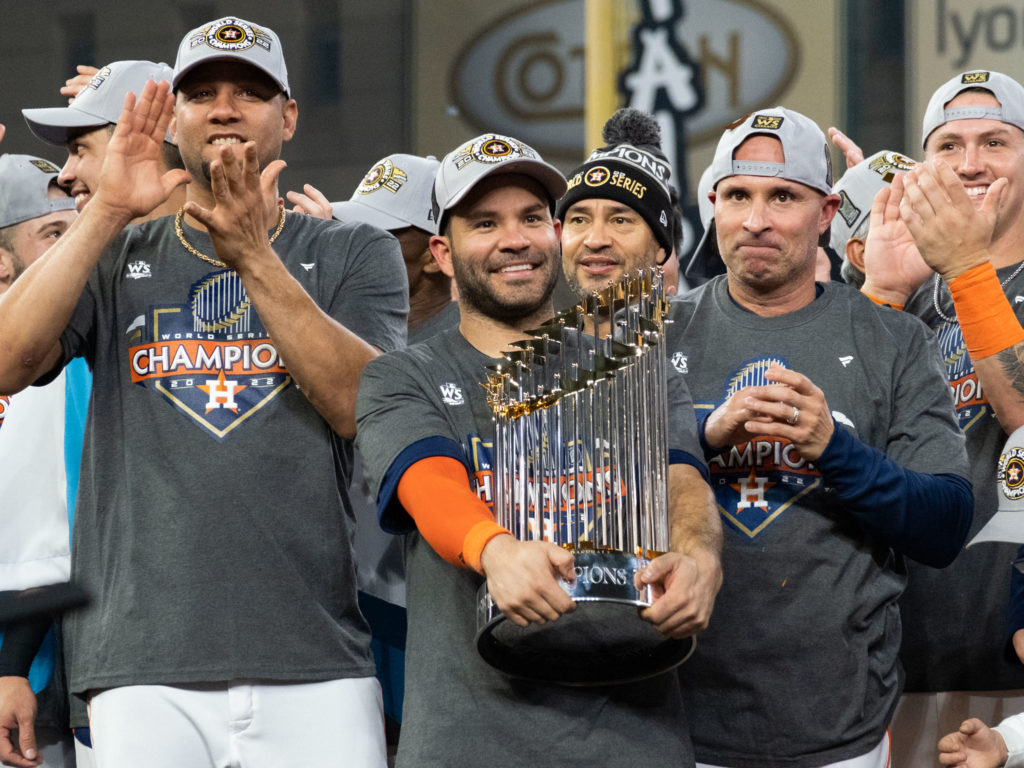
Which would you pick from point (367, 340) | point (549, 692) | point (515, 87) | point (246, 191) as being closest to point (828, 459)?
point (549, 692)

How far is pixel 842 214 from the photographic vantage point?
12.4 feet

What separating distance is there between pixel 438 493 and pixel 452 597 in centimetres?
20

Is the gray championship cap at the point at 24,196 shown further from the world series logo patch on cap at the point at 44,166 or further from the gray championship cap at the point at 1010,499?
the gray championship cap at the point at 1010,499

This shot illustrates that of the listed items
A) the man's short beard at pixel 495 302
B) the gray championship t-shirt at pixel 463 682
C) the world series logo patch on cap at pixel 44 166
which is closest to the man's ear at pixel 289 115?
the man's short beard at pixel 495 302

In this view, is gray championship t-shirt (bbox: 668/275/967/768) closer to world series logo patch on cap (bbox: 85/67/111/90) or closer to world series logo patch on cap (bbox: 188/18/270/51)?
world series logo patch on cap (bbox: 188/18/270/51)

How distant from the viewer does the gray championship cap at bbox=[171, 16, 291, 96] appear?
2.75 metres

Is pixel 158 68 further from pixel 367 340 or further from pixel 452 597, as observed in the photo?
pixel 452 597

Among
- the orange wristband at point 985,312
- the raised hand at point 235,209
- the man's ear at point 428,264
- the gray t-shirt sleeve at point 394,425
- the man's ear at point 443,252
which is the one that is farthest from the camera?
the man's ear at point 428,264

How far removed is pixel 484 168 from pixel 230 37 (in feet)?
1.95

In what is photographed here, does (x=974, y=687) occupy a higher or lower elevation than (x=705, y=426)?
lower

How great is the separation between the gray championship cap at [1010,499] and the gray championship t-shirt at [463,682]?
2.25ft

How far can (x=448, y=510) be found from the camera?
2.14m

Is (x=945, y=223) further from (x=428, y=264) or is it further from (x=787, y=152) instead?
(x=428, y=264)

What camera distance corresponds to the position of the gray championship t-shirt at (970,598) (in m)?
2.97
